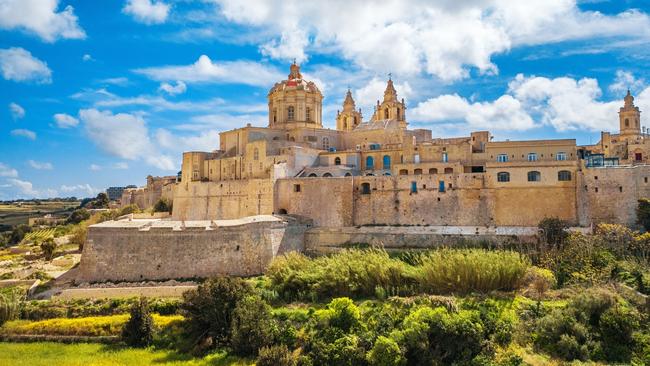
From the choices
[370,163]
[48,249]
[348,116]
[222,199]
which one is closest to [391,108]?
[348,116]

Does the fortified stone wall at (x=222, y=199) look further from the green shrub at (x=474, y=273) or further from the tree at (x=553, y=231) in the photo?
the tree at (x=553, y=231)

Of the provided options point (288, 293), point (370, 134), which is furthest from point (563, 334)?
point (370, 134)

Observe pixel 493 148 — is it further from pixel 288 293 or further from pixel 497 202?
pixel 288 293

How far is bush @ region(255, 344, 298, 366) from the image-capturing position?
1505cm

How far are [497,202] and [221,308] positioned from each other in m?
15.5

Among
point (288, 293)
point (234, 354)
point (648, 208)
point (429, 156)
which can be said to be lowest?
point (234, 354)

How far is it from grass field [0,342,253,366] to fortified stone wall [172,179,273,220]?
46.9ft

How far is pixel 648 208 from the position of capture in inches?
912

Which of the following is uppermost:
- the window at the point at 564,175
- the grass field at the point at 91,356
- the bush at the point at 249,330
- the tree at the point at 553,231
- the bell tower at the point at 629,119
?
the bell tower at the point at 629,119

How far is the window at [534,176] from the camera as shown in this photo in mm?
25953

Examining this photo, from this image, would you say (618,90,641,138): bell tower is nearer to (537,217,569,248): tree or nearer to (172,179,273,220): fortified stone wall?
(537,217,569,248): tree

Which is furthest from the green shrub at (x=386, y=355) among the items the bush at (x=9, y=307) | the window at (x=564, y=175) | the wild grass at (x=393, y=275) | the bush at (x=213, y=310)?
the window at (x=564, y=175)

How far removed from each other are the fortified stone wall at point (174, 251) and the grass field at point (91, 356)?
6.21 meters

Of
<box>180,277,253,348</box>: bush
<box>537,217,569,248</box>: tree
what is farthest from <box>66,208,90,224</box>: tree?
<box>537,217,569,248</box>: tree
